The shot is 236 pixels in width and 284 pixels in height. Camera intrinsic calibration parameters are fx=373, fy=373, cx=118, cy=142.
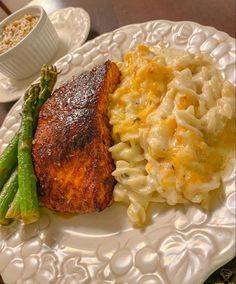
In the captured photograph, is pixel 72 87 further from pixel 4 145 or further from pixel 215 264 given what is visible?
pixel 215 264

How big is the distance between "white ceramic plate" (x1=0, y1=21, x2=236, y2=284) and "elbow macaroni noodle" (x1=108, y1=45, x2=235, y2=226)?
70mm

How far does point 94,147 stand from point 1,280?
2.85ft

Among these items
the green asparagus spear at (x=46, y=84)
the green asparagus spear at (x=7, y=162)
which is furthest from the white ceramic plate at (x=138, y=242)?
the green asparagus spear at (x=46, y=84)

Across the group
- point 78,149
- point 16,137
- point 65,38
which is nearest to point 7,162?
point 16,137

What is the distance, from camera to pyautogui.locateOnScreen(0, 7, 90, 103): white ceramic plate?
9.79ft

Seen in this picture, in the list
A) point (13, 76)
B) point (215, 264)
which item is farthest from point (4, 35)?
point (215, 264)

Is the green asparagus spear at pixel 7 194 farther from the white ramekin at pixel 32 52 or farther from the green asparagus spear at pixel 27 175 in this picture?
the white ramekin at pixel 32 52

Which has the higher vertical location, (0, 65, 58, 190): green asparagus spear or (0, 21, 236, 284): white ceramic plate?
(0, 65, 58, 190): green asparagus spear

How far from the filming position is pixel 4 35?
321 cm

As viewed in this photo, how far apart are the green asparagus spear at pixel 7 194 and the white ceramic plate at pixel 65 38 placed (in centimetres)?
104

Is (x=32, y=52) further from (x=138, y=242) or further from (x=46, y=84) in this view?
(x=138, y=242)

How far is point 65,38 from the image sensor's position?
3205 millimetres

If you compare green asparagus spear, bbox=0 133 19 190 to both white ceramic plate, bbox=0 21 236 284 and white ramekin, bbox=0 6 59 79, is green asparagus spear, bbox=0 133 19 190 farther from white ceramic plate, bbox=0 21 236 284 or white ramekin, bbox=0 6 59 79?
white ramekin, bbox=0 6 59 79

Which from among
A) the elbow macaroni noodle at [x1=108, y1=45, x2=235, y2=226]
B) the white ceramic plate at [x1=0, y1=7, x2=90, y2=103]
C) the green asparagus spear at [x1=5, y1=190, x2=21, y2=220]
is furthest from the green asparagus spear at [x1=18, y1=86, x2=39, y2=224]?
the white ceramic plate at [x1=0, y1=7, x2=90, y2=103]
